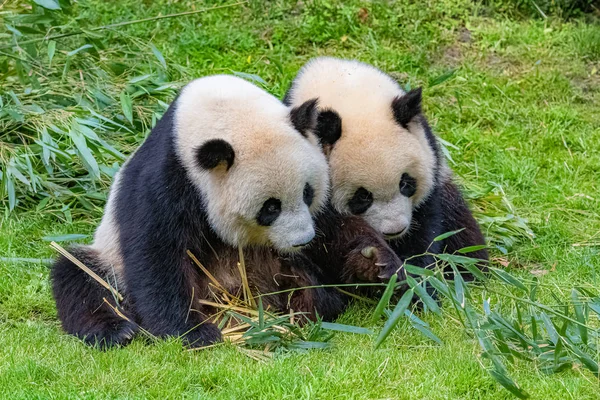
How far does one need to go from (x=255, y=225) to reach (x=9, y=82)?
3.80 m

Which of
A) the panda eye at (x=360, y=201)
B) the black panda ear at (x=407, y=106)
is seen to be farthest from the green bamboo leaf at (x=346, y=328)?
A: the black panda ear at (x=407, y=106)

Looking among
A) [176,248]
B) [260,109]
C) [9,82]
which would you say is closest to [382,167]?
[260,109]

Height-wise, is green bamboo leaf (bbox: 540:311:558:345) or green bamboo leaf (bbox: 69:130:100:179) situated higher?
green bamboo leaf (bbox: 540:311:558:345)

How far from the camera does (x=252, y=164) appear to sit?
4703mm

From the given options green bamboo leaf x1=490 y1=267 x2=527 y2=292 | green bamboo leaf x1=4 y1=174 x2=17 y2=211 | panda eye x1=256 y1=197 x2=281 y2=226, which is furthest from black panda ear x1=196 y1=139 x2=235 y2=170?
green bamboo leaf x1=4 y1=174 x2=17 y2=211

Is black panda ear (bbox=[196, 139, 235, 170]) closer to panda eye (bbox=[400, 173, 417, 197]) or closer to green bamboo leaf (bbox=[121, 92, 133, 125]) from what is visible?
Result: panda eye (bbox=[400, 173, 417, 197])

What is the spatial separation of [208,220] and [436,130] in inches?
166

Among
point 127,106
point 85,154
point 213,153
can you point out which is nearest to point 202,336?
point 213,153

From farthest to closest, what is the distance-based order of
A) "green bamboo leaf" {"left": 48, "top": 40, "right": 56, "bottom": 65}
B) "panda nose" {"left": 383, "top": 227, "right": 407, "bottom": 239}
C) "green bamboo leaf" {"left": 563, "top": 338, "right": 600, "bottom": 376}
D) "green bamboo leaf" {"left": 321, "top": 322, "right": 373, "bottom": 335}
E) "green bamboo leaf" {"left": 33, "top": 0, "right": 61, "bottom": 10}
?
"green bamboo leaf" {"left": 48, "top": 40, "right": 56, "bottom": 65} < "green bamboo leaf" {"left": 33, "top": 0, "right": 61, "bottom": 10} < "panda nose" {"left": 383, "top": 227, "right": 407, "bottom": 239} < "green bamboo leaf" {"left": 321, "top": 322, "right": 373, "bottom": 335} < "green bamboo leaf" {"left": 563, "top": 338, "right": 600, "bottom": 376}

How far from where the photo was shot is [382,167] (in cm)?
535

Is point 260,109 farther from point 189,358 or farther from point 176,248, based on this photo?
point 189,358

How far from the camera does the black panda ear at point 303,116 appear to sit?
4.92 metres

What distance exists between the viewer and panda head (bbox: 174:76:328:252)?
4.71 meters

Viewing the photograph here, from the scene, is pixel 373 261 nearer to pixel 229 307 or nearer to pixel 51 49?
pixel 229 307
